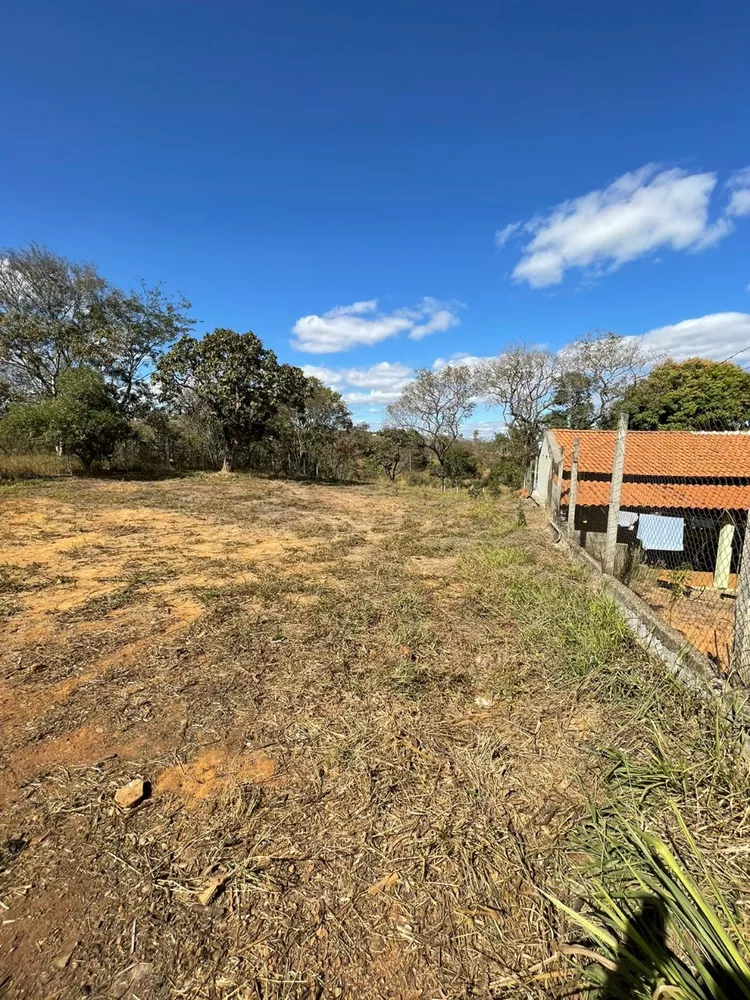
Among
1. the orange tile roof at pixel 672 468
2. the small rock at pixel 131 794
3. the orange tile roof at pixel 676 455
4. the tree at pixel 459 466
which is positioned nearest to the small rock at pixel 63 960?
the small rock at pixel 131 794

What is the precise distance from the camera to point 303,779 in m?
1.99

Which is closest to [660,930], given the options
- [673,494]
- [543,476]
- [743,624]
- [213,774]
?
[743,624]

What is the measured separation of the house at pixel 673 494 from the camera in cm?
977

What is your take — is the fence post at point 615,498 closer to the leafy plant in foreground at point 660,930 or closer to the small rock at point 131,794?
the leafy plant in foreground at point 660,930

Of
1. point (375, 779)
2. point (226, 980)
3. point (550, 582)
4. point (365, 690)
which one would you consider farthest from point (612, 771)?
point (550, 582)

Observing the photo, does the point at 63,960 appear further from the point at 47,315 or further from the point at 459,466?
the point at 459,466

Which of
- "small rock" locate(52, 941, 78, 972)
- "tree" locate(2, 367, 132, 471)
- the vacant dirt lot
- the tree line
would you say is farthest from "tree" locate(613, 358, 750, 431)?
"small rock" locate(52, 941, 78, 972)

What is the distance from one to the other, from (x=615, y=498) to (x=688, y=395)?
22288 millimetres

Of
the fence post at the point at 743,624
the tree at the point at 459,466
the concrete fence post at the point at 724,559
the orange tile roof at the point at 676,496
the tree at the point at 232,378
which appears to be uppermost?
the tree at the point at 232,378

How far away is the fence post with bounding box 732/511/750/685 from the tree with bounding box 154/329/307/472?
15.5m

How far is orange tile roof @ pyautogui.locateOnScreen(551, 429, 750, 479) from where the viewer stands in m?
10.8

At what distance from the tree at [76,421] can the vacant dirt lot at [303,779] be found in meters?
11.2

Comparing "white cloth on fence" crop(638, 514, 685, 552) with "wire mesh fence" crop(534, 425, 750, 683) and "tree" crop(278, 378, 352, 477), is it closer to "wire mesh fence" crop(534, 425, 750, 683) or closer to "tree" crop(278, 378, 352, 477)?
"wire mesh fence" crop(534, 425, 750, 683)

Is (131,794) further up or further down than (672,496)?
further down
